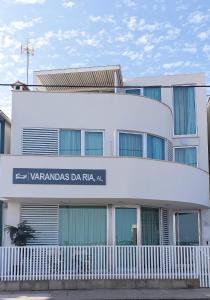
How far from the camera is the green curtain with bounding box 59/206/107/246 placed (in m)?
20.4

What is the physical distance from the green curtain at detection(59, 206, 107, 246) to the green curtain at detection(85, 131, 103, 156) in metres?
2.21

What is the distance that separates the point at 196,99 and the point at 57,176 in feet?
30.9

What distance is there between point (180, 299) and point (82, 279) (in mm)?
3790

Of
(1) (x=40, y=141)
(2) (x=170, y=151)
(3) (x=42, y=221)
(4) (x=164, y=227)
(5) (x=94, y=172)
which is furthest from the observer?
(2) (x=170, y=151)

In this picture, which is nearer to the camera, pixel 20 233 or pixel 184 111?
pixel 20 233

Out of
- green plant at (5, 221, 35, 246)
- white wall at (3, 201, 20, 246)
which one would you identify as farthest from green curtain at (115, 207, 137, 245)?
white wall at (3, 201, 20, 246)

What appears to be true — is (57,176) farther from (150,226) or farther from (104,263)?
(150,226)

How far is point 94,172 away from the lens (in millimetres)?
19641

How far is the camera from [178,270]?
18094mm

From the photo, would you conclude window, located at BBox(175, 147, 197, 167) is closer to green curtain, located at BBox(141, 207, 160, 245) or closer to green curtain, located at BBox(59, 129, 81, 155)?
green curtain, located at BBox(141, 207, 160, 245)

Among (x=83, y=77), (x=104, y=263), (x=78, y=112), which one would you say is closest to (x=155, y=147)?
(x=78, y=112)

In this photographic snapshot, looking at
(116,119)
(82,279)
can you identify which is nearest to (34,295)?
(82,279)

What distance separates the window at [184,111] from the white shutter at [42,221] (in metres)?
8.00

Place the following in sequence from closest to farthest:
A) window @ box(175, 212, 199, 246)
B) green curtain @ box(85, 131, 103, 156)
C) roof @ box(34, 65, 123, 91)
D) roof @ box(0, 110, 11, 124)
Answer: green curtain @ box(85, 131, 103, 156), roof @ box(0, 110, 11, 124), roof @ box(34, 65, 123, 91), window @ box(175, 212, 199, 246)
